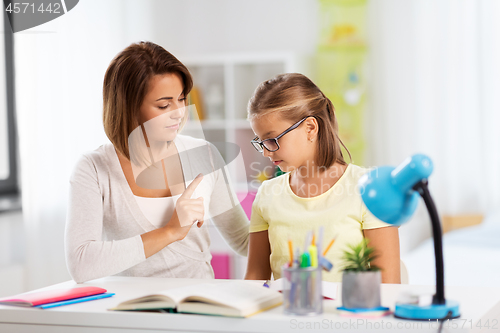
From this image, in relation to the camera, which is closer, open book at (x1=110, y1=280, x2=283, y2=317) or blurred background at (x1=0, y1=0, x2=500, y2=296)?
open book at (x1=110, y1=280, x2=283, y2=317)

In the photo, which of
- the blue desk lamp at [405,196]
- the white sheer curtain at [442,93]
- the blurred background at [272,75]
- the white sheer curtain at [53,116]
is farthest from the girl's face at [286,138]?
the white sheer curtain at [442,93]

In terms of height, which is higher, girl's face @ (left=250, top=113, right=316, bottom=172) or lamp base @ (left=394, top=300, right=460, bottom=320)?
girl's face @ (left=250, top=113, right=316, bottom=172)

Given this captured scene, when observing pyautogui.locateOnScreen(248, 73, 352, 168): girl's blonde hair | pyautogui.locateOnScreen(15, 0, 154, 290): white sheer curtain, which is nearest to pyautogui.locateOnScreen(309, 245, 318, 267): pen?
pyautogui.locateOnScreen(248, 73, 352, 168): girl's blonde hair

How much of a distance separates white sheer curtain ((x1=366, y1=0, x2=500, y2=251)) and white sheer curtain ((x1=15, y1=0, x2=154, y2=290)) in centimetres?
160

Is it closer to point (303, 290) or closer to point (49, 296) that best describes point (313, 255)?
point (303, 290)

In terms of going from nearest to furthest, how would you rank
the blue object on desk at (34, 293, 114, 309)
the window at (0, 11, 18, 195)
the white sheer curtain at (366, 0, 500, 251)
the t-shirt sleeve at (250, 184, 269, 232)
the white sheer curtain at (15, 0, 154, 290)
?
the blue object on desk at (34, 293, 114, 309) → the t-shirt sleeve at (250, 184, 269, 232) → the white sheer curtain at (15, 0, 154, 290) → the window at (0, 11, 18, 195) → the white sheer curtain at (366, 0, 500, 251)

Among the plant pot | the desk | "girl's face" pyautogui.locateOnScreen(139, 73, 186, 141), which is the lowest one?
the desk

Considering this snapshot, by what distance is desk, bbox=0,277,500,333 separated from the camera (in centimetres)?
77

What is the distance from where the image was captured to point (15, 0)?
2.32 metres

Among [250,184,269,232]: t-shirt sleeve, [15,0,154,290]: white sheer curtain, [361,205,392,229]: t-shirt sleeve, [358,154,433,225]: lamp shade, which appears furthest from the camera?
[15,0,154,290]: white sheer curtain

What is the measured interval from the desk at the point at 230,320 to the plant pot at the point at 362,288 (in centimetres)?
3

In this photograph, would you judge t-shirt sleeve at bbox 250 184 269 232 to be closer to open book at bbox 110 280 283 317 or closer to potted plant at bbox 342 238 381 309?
open book at bbox 110 280 283 317

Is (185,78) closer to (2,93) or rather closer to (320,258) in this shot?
(320,258)

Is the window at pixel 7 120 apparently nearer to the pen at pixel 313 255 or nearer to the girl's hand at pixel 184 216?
the girl's hand at pixel 184 216
